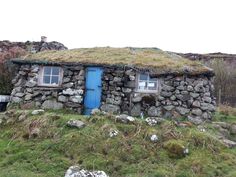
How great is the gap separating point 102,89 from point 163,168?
7318 mm

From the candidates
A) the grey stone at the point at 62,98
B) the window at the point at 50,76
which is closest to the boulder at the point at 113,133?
the grey stone at the point at 62,98

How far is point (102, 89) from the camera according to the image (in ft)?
55.4

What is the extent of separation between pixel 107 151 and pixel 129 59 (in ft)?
25.0

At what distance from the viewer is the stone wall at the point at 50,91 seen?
661 inches

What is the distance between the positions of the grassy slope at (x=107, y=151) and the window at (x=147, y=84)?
4595mm

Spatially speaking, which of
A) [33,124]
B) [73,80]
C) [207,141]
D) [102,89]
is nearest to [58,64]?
[73,80]

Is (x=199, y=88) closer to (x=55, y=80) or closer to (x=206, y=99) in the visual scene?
(x=206, y=99)

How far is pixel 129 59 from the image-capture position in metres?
17.6

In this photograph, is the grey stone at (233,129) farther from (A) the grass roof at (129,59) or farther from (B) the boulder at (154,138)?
(B) the boulder at (154,138)

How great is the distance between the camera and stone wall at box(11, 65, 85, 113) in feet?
55.1

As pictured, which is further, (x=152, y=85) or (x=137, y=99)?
(x=152, y=85)

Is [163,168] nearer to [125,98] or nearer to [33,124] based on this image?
[33,124]

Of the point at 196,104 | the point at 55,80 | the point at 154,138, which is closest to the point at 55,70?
the point at 55,80

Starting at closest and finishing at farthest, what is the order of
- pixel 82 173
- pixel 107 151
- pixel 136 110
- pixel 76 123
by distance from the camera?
pixel 82 173 → pixel 107 151 → pixel 76 123 → pixel 136 110
